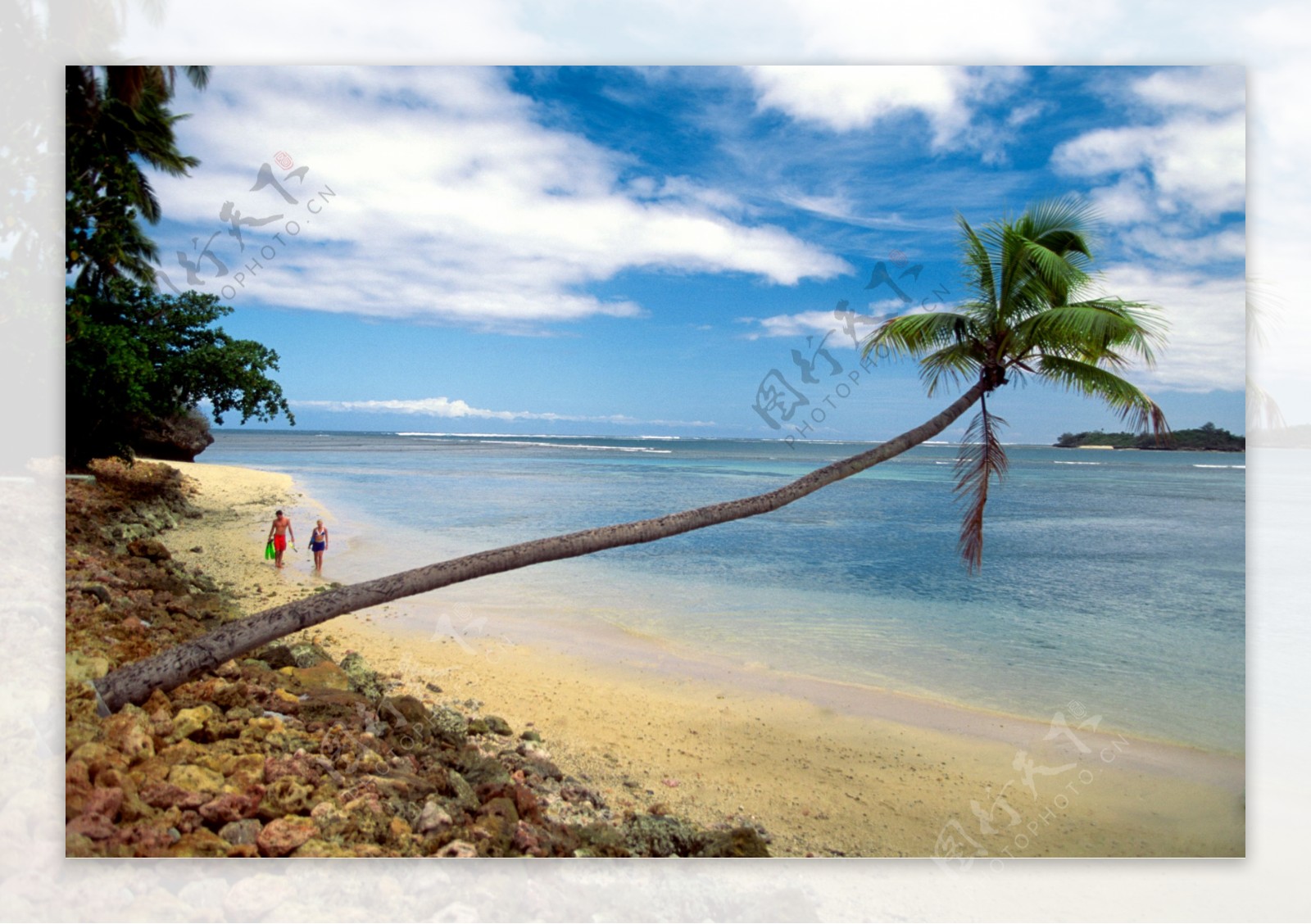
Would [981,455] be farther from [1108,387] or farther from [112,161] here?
[112,161]

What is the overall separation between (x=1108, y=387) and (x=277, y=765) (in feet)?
11.8

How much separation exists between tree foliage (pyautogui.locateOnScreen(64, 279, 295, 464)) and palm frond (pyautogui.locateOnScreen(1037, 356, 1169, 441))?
12.6ft

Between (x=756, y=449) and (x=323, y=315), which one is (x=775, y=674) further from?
(x=756, y=449)

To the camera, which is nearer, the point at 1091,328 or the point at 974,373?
the point at 1091,328

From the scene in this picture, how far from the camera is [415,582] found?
2.47 m

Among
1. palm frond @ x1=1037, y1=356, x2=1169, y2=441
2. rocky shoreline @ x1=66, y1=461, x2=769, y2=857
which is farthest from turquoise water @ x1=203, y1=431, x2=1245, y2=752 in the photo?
rocky shoreline @ x1=66, y1=461, x2=769, y2=857

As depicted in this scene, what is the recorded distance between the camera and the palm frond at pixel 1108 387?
9.44 ft

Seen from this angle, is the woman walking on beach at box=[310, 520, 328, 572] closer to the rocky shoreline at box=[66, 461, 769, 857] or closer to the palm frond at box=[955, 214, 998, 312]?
the rocky shoreline at box=[66, 461, 769, 857]

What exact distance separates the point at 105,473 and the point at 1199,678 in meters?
6.29

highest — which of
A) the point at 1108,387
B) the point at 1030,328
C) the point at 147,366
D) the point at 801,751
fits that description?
the point at 1030,328

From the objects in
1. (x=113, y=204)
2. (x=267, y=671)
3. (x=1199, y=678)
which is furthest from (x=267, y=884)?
(x=1199, y=678)

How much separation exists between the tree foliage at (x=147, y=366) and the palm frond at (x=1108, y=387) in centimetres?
383

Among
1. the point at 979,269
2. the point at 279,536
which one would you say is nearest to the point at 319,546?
the point at 279,536

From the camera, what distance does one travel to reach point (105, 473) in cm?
335
